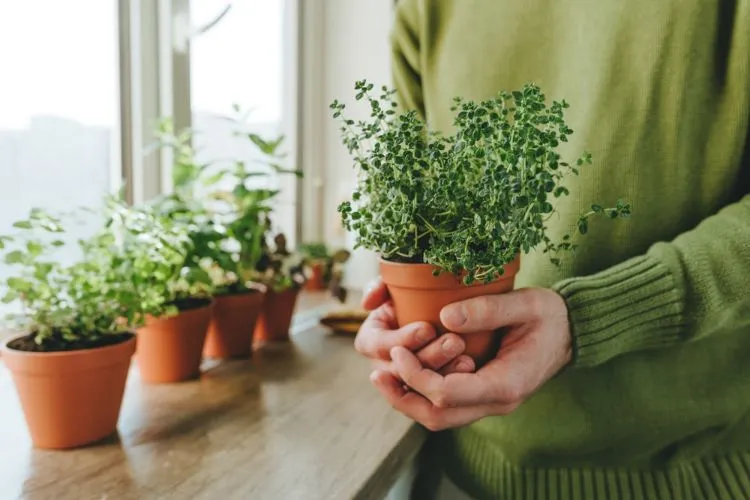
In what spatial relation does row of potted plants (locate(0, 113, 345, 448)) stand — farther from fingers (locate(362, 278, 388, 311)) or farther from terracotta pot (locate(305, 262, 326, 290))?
terracotta pot (locate(305, 262, 326, 290))

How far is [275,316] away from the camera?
4.11 feet

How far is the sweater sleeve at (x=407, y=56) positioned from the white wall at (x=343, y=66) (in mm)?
748

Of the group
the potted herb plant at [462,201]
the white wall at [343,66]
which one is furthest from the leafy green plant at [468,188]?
the white wall at [343,66]

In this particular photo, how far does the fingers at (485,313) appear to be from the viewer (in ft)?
1.99

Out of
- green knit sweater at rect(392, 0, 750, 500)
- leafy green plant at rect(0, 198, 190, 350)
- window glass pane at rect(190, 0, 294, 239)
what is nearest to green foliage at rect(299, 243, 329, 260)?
window glass pane at rect(190, 0, 294, 239)

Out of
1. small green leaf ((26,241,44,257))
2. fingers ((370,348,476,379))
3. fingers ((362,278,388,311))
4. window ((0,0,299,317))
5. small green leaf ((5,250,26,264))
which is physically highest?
window ((0,0,299,317))

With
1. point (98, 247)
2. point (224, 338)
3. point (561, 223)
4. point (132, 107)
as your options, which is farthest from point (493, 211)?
point (132, 107)

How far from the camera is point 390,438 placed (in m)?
0.81

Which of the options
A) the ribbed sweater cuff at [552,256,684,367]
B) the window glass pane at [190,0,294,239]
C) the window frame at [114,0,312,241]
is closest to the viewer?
the ribbed sweater cuff at [552,256,684,367]

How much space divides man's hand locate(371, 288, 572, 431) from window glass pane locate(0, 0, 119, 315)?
27.1 inches

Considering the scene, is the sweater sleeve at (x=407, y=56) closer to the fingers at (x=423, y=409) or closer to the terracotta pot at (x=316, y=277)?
the fingers at (x=423, y=409)

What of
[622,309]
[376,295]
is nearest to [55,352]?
[376,295]

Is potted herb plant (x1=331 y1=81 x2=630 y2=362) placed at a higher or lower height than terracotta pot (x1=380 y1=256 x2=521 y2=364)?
higher

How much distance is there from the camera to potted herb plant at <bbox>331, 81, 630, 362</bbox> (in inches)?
22.4
